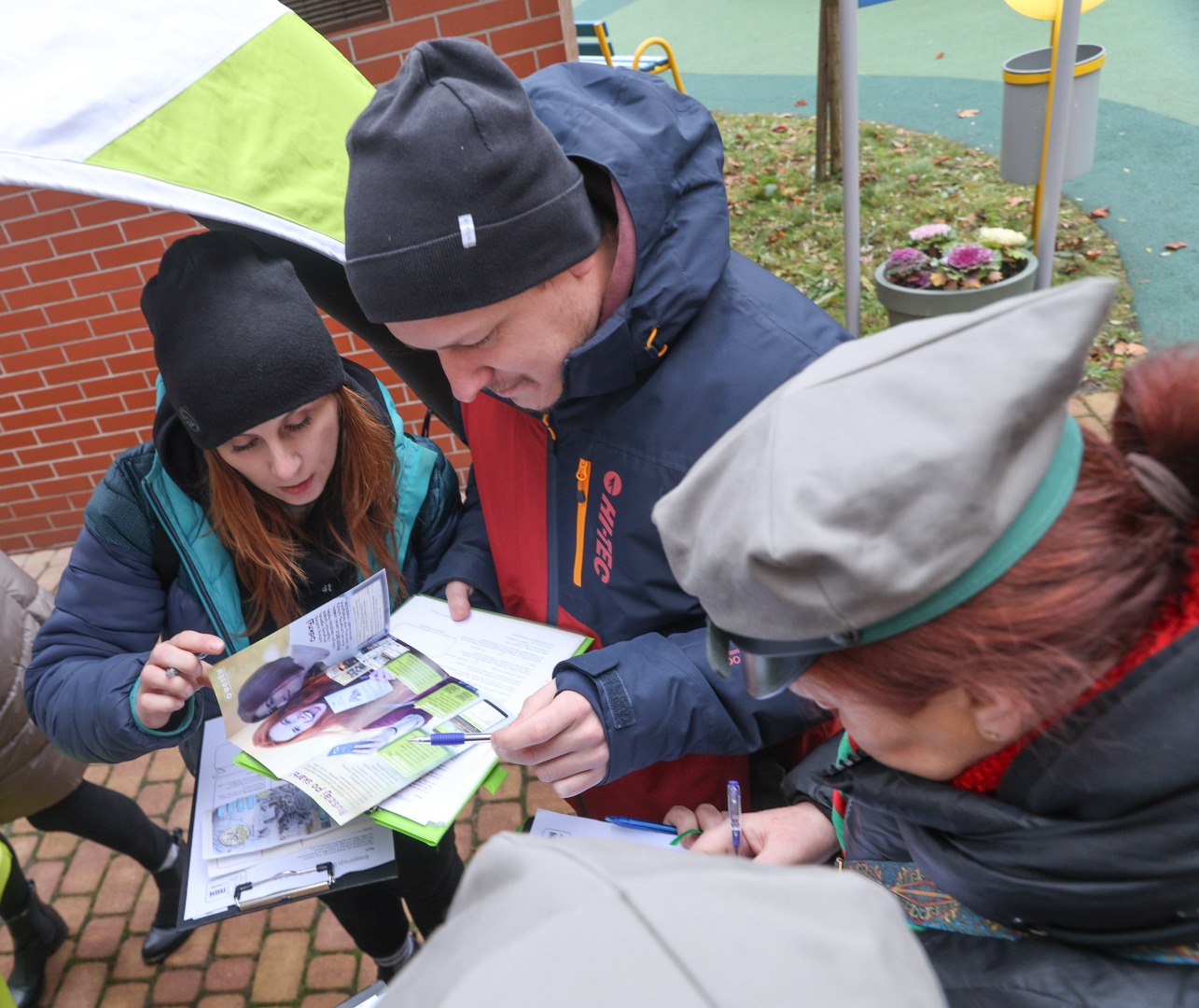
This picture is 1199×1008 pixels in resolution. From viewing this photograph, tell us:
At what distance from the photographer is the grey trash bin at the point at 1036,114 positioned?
477 cm

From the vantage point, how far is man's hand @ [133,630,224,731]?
1699 mm

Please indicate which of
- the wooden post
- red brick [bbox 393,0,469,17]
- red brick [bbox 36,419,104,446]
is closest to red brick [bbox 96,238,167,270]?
red brick [bbox 36,419,104,446]

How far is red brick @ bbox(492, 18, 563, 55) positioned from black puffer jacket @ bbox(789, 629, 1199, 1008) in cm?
365

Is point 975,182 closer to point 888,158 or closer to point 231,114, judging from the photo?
point 888,158

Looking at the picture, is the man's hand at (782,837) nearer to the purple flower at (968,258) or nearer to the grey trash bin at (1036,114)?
the purple flower at (968,258)

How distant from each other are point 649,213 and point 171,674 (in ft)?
4.06

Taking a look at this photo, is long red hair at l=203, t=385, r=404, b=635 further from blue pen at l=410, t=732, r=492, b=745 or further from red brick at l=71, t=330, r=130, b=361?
red brick at l=71, t=330, r=130, b=361

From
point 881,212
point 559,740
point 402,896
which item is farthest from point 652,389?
point 881,212

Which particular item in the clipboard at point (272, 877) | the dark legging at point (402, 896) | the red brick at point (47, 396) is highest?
the clipboard at point (272, 877)

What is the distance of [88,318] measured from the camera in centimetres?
453

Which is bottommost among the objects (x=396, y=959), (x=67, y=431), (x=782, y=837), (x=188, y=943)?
(x=188, y=943)

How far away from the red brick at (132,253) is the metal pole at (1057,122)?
3791mm

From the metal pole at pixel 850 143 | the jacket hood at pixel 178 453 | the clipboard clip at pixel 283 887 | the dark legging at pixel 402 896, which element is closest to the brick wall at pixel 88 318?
the metal pole at pixel 850 143

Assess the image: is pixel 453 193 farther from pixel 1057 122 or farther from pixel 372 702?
pixel 1057 122
